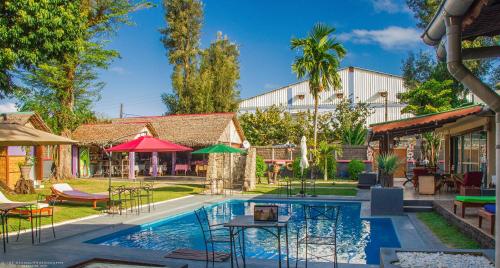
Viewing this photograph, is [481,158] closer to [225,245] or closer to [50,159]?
[225,245]

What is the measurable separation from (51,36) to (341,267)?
1027cm

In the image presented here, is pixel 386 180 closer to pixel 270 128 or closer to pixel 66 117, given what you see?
pixel 66 117

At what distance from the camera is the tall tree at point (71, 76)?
26.5m

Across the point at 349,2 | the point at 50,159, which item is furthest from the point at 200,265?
the point at 349,2

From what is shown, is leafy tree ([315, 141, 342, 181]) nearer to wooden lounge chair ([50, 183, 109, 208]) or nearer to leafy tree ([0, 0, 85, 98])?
wooden lounge chair ([50, 183, 109, 208])

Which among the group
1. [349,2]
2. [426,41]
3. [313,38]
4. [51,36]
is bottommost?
[426,41]

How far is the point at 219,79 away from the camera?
39.4 meters

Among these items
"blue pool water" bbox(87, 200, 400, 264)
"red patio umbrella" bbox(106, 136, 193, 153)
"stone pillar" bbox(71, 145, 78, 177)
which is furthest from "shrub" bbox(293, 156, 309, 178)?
"stone pillar" bbox(71, 145, 78, 177)

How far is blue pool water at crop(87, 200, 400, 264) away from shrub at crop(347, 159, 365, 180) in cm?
1196

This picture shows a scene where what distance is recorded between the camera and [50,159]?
90.3ft

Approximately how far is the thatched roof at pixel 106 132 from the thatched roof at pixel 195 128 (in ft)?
4.41

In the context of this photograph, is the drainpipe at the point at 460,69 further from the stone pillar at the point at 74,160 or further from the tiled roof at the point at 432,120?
the stone pillar at the point at 74,160

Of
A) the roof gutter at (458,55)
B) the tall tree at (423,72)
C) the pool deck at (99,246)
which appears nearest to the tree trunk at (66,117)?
the pool deck at (99,246)

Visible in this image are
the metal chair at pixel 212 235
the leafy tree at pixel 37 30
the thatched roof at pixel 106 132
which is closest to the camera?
the metal chair at pixel 212 235
